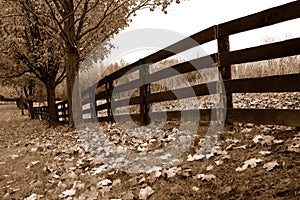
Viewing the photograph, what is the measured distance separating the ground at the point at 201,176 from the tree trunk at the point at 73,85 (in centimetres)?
560

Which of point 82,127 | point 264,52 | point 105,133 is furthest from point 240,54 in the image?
point 82,127

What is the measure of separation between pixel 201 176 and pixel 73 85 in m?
9.00

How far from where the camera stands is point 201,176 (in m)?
3.67

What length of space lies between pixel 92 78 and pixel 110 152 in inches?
717

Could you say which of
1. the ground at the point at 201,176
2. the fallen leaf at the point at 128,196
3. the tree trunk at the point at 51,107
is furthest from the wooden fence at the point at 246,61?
the tree trunk at the point at 51,107

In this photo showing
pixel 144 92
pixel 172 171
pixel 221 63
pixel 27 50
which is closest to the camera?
pixel 172 171

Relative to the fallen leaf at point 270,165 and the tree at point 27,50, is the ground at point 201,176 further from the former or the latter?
the tree at point 27,50

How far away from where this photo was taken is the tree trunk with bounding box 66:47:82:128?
11656 mm

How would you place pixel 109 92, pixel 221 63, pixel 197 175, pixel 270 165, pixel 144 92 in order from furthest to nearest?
pixel 109 92 → pixel 144 92 → pixel 221 63 → pixel 197 175 → pixel 270 165

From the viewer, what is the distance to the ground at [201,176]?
3205mm

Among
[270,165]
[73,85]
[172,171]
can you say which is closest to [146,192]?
[172,171]

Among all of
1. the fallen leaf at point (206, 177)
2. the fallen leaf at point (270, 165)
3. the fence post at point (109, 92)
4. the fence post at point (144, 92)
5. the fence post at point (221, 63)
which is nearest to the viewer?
the fallen leaf at point (270, 165)

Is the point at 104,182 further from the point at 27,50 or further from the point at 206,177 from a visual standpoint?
the point at 27,50

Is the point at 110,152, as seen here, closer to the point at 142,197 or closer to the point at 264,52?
the point at 142,197
